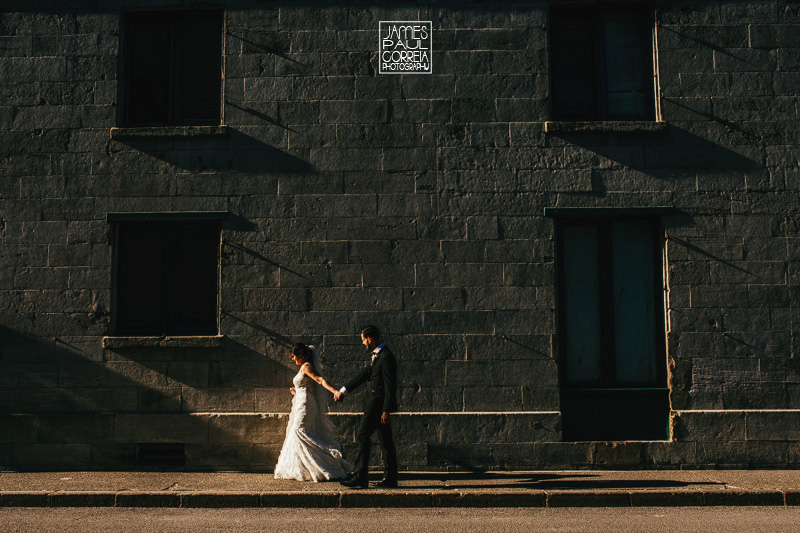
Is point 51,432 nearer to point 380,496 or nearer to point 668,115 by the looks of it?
point 380,496

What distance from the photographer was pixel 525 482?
914 cm

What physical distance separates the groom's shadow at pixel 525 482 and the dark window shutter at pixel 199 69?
19.6 ft

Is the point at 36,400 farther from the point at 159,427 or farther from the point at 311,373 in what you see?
the point at 311,373

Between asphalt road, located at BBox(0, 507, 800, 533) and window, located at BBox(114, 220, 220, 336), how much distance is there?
3.21m

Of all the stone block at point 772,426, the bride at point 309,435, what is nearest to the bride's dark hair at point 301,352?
the bride at point 309,435

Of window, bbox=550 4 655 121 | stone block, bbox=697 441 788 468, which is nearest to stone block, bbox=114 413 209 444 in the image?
window, bbox=550 4 655 121

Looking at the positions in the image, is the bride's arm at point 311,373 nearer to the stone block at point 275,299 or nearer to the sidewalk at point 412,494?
the sidewalk at point 412,494

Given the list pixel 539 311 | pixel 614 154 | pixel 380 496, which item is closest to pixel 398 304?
pixel 539 311

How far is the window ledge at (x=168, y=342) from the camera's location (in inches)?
410

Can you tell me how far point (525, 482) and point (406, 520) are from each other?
2117 millimetres

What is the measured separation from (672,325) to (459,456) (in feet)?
11.4

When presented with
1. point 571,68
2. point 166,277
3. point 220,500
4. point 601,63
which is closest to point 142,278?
point 166,277

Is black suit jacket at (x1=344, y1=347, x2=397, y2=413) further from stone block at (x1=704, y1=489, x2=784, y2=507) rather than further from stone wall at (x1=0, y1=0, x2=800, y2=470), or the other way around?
stone block at (x1=704, y1=489, x2=784, y2=507)

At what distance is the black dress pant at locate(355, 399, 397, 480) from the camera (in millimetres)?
8797
